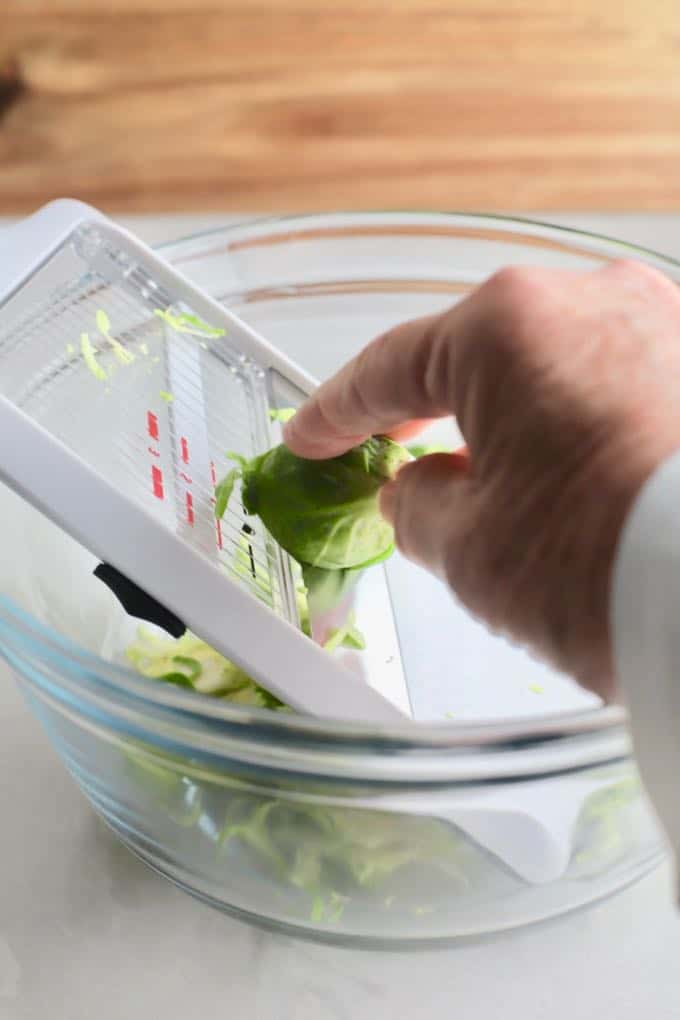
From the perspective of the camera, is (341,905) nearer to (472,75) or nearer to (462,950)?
(462,950)

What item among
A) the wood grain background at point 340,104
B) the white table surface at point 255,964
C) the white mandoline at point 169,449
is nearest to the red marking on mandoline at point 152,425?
the white mandoline at point 169,449

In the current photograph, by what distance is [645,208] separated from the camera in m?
1.34

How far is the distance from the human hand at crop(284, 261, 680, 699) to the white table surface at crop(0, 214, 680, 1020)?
262 millimetres

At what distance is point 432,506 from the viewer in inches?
25.1

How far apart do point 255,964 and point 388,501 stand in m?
0.30

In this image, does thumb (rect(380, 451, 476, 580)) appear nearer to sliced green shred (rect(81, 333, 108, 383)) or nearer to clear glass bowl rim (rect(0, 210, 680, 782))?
clear glass bowl rim (rect(0, 210, 680, 782))

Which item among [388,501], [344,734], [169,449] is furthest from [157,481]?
[344,734]

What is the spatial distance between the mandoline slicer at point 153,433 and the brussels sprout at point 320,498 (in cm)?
2

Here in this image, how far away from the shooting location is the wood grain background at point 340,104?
1.39 meters

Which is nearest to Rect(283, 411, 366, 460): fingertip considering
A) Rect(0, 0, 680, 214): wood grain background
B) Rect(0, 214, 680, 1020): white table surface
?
Rect(0, 214, 680, 1020): white table surface

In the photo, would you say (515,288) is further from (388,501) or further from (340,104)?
(340,104)

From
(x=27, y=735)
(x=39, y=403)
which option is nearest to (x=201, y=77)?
(x=39, y=403)

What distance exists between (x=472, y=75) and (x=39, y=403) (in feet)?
3.08

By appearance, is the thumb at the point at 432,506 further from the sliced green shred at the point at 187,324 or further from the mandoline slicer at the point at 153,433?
the sliced green shred at the point at 187,324
